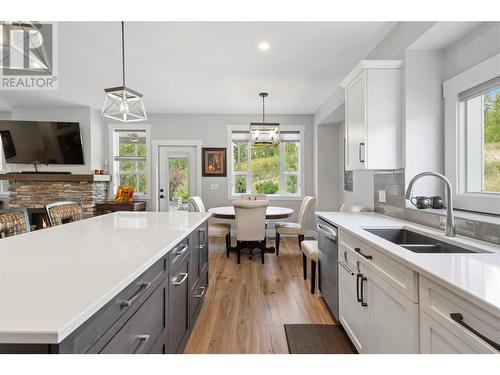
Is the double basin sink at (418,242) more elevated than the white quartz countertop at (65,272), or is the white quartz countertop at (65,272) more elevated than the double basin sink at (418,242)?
the white quartz countertop at (65,272)

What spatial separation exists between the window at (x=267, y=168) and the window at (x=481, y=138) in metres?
3.84

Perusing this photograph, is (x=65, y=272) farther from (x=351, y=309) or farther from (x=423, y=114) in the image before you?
(x=423, y=114)

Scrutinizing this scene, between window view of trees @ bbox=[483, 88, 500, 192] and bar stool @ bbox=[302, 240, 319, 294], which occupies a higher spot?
window view of trees @ bbox=[483, 88, 500, 192]

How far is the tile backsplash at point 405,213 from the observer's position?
55.4 inches

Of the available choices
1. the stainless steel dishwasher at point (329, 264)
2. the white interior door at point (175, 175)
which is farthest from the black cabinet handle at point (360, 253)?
the white interior door at point (175, 175)

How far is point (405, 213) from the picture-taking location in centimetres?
228

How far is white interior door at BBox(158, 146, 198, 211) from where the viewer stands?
579cm

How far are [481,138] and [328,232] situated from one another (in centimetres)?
130

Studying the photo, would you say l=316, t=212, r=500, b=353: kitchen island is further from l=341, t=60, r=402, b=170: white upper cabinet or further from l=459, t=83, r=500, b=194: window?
l=341, t=60, r=402, b=170: white upper cabinet

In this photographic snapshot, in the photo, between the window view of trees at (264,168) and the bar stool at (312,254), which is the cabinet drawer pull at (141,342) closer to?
the bar stool at (312,254)

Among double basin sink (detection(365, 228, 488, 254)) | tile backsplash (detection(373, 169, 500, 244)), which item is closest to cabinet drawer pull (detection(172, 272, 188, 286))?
double basin sink (detection(365, 228, 488, 254))

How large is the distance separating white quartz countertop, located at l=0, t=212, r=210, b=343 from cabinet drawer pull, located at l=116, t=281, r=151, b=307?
2.7 inches
